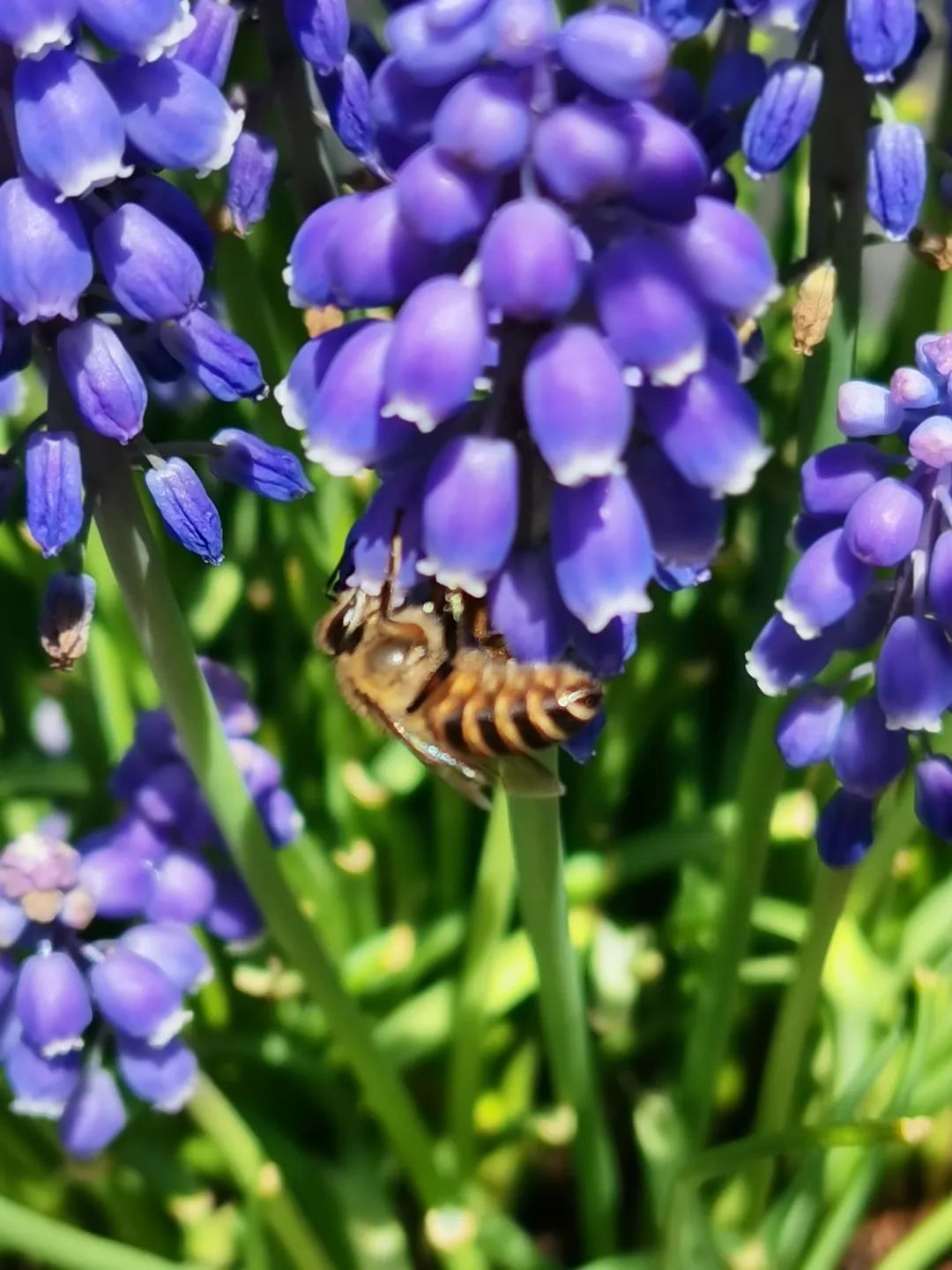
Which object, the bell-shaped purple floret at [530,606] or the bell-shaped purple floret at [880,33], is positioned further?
the bell-shaped purple floret at [880,33]

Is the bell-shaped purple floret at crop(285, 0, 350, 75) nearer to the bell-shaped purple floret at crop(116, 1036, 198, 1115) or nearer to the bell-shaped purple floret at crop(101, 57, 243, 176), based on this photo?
the bell-shaped purple floret at crop(101, 57, 243, 176)

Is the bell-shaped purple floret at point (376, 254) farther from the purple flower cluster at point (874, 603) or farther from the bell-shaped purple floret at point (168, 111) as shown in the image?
the purple flower cluster at point (874, 603)

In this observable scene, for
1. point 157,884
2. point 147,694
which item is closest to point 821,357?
point 157,884

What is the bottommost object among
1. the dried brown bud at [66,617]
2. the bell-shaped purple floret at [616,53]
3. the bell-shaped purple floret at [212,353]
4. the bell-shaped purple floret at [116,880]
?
the bell-shaped purple floret at [116,880]

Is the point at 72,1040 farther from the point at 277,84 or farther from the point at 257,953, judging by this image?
the point at 277,84

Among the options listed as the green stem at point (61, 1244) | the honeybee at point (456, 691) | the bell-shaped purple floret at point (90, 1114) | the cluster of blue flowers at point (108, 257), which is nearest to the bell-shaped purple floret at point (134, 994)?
the bell-shaped purple floret at point (90, 1114)

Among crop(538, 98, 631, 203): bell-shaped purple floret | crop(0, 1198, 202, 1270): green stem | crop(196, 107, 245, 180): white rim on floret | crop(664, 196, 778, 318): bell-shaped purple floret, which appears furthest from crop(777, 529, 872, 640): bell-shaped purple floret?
crop(0, 1198, 202, 1270): green stem
